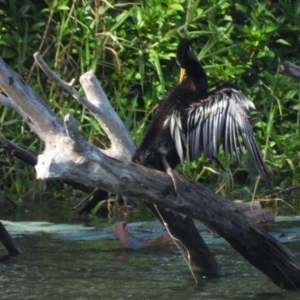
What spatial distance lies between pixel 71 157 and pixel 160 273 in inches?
59.3

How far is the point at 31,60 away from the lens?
7.58 m

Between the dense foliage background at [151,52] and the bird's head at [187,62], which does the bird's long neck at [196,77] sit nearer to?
the bird's head at [187,62]

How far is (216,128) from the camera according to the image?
4.21m

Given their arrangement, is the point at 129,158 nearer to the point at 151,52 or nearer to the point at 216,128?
the point at 216,128

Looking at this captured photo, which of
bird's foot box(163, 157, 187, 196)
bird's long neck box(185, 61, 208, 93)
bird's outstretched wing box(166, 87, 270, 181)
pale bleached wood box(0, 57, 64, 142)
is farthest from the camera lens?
bird's long neck box(185, 61, 208, 93)

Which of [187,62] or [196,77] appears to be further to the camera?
[187,62]

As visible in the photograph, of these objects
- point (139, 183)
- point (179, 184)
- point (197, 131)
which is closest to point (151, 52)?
point (197, 131)

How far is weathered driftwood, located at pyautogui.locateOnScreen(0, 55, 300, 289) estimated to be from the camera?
11.5 feet

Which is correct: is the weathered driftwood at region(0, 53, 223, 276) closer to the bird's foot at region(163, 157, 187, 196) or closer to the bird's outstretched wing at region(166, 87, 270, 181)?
the bird's outstretched wing at region(166, 87, 270, 181)

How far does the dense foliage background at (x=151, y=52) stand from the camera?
23.2 ft

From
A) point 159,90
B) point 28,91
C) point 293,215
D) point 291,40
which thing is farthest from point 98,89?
point 291,40

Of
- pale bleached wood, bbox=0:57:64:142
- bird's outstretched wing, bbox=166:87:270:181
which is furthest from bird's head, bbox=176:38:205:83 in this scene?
pale bleached wood, bbox=0:57:64:142

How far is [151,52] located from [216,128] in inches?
129

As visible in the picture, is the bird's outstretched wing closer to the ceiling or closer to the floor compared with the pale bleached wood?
closer to the floor
